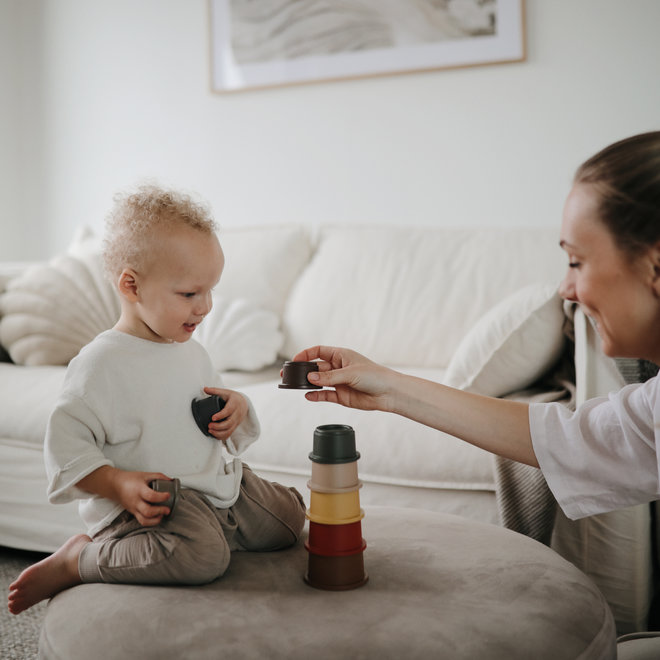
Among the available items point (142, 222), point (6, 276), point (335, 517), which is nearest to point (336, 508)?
point (335, 517)

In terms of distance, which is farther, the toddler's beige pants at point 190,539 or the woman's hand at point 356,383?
the woman's hand at point 356,383

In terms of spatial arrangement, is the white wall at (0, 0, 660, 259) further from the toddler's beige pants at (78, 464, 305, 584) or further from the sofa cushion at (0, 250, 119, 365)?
the toddler's beige pants at (78, 464, 305, 584)

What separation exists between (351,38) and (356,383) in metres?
2.21

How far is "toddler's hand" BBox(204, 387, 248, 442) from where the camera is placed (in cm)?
119

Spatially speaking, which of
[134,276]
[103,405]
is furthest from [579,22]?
[103,405]

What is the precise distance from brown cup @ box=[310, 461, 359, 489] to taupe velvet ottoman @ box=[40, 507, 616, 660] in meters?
0.14

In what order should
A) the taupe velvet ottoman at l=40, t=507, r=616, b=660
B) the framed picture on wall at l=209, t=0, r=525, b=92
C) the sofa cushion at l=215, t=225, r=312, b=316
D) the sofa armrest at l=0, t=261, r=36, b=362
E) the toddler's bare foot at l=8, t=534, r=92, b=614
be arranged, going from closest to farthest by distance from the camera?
the taupe velvet ottoman at l=40, t=507, r=616, b=660 → the toddler's bare foot at l=8, t=534, r=92, b=614 → the sofa armrest at l=0, t=261, r=36, b=362 → the sofa cushion at l=215, t=225, r=312, b=316 → the framed picture on wall at l=209, t=0, r=525, b=92

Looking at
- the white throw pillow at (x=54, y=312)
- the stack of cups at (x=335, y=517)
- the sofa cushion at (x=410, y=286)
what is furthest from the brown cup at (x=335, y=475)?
the white throw pillow at (x=54, y=312)

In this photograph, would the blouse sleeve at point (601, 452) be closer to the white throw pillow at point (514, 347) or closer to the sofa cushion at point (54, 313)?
the white throw pillow at point (514, 347)

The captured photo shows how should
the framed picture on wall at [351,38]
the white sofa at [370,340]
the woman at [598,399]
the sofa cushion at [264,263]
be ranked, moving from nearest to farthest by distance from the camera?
the woman at [598,399]
the white sofa at [370,340]
the sofa cushion at [264,263]
the framed picture on wall at [351,38]

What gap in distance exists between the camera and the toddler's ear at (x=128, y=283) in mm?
1194

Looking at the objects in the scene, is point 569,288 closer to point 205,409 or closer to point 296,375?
point 296,375

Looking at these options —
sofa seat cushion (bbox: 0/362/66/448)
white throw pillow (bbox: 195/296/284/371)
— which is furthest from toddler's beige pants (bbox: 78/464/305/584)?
white throw pillow (bbox: 195/296/284/371)

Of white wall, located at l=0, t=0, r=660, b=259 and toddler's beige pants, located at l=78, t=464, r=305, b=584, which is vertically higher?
white wall, located at l=0, t=0, r=660, b=259
